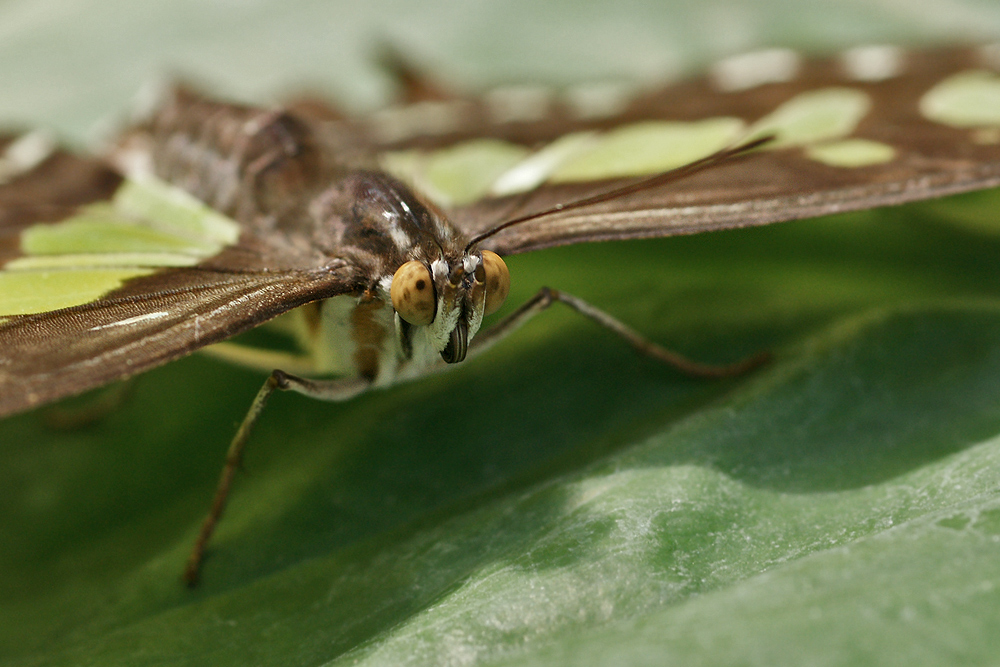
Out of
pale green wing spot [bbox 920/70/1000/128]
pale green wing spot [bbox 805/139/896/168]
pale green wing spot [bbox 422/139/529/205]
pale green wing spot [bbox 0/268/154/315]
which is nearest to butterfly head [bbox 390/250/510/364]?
pale green wing spot [bbox 0/268/154/315]

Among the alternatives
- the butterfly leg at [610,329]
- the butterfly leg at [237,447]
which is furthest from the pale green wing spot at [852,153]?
the butterfly leg at [237,447]

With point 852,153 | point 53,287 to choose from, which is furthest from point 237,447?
point 852,153

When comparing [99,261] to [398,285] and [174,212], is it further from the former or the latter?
[398,285]

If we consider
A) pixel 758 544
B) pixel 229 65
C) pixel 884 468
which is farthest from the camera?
pixel 229 65

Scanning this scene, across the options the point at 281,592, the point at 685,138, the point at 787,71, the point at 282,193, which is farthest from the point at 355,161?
the point at 787,71

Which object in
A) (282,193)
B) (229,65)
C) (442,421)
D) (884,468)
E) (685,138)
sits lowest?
(884,468)

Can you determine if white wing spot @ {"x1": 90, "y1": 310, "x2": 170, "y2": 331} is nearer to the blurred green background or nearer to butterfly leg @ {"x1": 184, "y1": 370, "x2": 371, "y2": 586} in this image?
butterfly leg @ {"x1": 184, "y1": 370, "x2": 371, "y2": 586}

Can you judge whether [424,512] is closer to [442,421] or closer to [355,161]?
[442,421]
